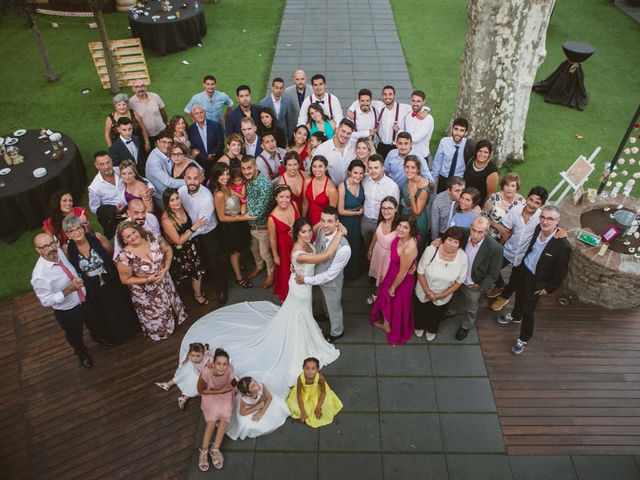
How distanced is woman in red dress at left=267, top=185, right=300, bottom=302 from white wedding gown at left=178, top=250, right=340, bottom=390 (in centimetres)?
54

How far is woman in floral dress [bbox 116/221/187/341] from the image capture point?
4565 mm

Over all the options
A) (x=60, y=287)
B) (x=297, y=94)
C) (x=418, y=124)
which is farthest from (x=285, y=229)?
(x=297, y=94)

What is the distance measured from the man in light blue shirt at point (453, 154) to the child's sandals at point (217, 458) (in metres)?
4.15

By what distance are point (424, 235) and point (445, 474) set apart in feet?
8.12

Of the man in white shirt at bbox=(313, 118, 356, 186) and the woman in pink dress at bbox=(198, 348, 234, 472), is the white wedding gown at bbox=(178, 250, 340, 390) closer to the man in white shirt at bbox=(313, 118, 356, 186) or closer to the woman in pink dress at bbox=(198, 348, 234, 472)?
the woman in pink dress at bbox=(198, 348, 234, 472)

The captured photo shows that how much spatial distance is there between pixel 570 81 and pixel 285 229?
7.60 metres

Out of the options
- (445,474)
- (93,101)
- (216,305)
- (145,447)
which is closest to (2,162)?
(93,101)

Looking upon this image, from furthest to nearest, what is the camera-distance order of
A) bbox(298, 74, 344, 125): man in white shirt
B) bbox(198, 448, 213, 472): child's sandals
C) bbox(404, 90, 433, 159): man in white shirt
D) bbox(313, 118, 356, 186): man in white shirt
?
bbox(298, 74, 344, 125): man in white shirt → bbox(404, 90, 433, 159): man in white shirt → bbox(313, 118, 356, 186): man in white shirt → bbox(198, 448, 213, 472): child's sandals

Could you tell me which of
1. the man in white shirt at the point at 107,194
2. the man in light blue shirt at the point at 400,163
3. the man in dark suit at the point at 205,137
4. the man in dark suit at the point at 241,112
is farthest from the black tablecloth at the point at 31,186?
the man in light blue shirt at the point at 400,163

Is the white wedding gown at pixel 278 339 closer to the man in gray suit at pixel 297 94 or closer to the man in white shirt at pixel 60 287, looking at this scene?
the man in white shirt at pixel 60 287

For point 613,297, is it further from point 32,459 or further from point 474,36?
point 32,459

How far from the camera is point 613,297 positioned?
5434mm

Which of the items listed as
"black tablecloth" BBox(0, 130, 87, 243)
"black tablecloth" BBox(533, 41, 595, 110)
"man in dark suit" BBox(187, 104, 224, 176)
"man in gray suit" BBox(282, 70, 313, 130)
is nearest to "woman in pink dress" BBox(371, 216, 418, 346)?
"man in dark suit" BBox(187, 104, 224, 176)

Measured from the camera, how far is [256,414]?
441 centimetres
